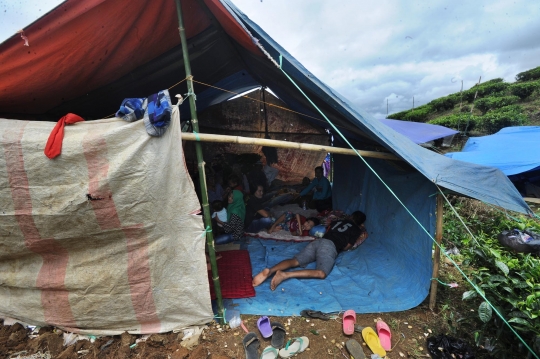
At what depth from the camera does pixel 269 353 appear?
2246mm

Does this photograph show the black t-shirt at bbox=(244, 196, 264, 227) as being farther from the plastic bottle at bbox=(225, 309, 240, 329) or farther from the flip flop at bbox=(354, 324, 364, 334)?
the flip flop at bbox=(354, 324, 364, 334)

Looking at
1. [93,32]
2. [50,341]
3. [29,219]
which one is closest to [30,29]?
[93,32]

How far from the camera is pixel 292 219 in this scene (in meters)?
5.05

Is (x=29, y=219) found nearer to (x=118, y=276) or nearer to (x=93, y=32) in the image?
(x=118, y=276)

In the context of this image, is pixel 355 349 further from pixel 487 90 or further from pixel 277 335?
pixel 487 90

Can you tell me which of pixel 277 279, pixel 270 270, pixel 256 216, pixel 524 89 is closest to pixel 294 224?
pixel 256 216

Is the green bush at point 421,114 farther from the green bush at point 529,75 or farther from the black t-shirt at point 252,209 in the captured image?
the black t-shirt at point 252,209

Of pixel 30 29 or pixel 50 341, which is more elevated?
pixel 30 29

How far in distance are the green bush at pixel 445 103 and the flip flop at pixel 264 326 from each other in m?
25.9

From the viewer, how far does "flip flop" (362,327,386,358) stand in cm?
226

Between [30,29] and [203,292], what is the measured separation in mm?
2426

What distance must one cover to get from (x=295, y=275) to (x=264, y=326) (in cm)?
90

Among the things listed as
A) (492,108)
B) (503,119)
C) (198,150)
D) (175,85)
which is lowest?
(198,150)

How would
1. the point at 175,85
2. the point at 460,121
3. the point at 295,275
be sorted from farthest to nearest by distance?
the point at 460,121, the point at 295,275, the point at 175,85
